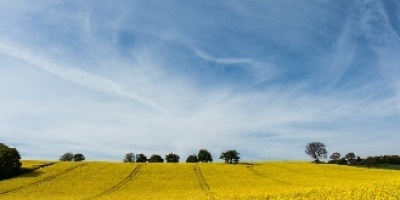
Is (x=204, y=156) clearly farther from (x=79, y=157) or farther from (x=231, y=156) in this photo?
A: (x=79, y=157)

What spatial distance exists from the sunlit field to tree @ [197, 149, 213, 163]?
46777mm

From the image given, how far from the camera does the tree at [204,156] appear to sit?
479 ft

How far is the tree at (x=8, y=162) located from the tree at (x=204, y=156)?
222ft

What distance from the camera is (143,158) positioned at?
15112 cm

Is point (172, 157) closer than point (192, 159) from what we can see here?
No

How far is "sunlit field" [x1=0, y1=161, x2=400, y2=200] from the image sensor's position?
6131 cm

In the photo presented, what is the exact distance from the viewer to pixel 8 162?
8562cm

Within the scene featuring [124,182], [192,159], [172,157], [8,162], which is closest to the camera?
[124,182]

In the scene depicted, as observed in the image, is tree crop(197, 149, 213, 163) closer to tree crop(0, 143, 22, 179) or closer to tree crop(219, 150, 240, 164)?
tree crop(219, 150, 240, 164)

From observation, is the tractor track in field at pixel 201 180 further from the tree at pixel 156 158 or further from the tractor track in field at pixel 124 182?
the tree at pixel 156 158

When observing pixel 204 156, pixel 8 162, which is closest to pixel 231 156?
pixel 204 156

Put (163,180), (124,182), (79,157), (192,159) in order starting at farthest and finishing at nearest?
(79,157)
(192,159)
(163,180)
(124,182)

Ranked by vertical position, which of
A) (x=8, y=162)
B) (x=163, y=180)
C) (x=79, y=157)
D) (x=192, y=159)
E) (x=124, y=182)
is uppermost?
(x=79, y=157)

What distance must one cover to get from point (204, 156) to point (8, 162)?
72289mm
